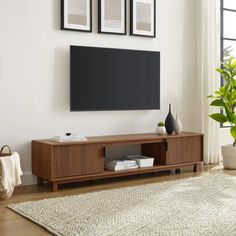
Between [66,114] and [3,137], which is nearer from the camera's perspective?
[3,137]

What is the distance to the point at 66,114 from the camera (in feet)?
16.5

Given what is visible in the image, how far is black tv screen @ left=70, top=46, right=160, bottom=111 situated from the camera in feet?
16.3

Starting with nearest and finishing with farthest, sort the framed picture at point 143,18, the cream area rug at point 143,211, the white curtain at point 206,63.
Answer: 1. the cream area rug at point 143,211
2. the framed picture at point 143,18
3. the white curtain at point 206,63

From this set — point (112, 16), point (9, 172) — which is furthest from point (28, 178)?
point (112, 16)

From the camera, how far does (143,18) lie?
556cm

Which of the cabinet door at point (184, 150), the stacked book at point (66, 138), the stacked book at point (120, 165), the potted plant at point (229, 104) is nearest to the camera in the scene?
the stacked book at point (66, 138)

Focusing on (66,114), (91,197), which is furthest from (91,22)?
(91,197)

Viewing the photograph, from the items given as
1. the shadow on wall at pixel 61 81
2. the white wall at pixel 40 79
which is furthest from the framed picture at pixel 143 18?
the shadow on wall at pixel 61 81

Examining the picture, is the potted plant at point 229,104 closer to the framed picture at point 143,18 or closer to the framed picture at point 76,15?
the framed picture at point 143,18

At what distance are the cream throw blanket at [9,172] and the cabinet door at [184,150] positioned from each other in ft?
6.25

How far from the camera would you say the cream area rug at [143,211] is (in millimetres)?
3121

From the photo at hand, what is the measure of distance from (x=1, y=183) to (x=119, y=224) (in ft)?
4.26

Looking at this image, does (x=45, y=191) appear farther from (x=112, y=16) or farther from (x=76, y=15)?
(x=112, y=16)

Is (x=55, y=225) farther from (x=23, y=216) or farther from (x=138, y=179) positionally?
(x=138, y=179)
